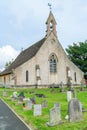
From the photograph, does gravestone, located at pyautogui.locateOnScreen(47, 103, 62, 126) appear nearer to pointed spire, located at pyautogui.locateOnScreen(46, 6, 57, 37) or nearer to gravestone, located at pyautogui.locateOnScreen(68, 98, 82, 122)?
gravestone, located at pyautogui.locateOnScreen(68, 98, 82, 122)

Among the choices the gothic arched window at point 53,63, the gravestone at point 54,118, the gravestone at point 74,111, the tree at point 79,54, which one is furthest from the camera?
the tree at point 79,54

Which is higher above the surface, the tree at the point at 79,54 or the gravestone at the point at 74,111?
the tree at the point at 79,54

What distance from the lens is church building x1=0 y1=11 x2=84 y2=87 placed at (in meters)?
51.3

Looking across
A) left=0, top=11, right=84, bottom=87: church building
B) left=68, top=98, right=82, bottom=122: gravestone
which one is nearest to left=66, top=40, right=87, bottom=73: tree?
left=0, top=11, right=84, bottom=87: church building

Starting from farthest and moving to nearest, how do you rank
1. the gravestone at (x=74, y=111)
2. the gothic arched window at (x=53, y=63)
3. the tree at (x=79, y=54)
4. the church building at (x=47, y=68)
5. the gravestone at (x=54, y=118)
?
the tree at (x=79, y=54), the gothic arched window at (x=53, y=63), the church building at (x=47, y=68), the gravestone at (x=74, y=111), the gravestone at (x=54, y=118)

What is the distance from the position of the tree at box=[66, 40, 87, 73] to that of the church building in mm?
11169

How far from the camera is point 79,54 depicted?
6912 centimetres

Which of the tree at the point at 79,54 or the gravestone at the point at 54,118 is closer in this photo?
the gravestone at the point at 54,118

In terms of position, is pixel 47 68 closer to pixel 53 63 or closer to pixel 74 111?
pixel 53 63

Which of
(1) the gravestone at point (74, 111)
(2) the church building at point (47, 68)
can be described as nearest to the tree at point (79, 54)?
(2) the church building at point (47, 68)

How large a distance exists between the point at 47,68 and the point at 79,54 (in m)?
18.0

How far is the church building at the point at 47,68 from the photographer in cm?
5130

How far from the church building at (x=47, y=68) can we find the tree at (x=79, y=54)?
11169 mm

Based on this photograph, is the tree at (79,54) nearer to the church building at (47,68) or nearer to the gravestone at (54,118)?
the church building at (47,68)
